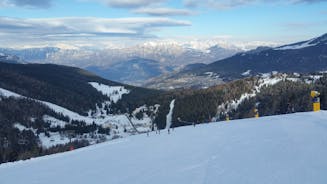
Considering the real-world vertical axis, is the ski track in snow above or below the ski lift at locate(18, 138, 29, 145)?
above

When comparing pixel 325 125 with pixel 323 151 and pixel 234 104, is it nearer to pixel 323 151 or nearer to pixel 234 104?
pixel 323 151

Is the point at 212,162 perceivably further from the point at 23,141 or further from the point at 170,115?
the point at 170,115

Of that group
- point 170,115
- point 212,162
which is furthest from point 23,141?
point 212,162

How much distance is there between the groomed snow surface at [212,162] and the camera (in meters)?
7.57

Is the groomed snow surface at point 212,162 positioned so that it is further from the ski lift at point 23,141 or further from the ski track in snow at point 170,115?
the ski track in snow at point 170,115

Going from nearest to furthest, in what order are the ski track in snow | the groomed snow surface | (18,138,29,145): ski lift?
the groomed snow surface < (18,138,29,145): ski lift < the ski track in snow

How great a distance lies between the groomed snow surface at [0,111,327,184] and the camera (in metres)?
7.57

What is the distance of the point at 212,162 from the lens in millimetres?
8961

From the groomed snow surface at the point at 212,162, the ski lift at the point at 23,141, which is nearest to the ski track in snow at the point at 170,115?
the ski lift at the point at 23,141

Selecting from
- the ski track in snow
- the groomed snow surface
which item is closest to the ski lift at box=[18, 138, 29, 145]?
the ski track in snow

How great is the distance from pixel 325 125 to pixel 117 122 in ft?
569

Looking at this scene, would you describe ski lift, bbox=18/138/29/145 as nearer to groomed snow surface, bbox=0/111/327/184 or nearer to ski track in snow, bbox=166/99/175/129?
ski track in snow, bbox=166/99/175/129

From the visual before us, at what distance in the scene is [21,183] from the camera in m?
9.95

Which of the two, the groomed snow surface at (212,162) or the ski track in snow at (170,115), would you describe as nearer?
the groomed snow surface at (212,162)
